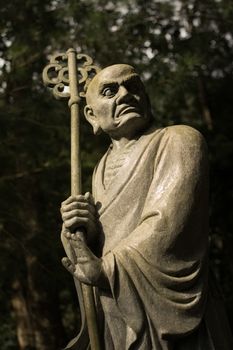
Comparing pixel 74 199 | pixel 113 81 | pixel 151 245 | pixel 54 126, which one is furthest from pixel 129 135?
pixel 54 126

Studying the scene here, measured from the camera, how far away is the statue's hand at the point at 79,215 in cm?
387

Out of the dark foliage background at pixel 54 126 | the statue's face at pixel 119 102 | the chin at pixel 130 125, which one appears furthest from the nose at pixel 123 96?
the dark foliage background at pixel 54 126

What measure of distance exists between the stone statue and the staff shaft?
0.26 feet

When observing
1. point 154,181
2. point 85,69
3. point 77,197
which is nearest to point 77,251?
point 77,197

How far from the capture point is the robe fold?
3.59 m

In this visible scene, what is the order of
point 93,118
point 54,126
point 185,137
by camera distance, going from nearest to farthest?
1. point 185,137
2. point 93,118
3. point 54,126

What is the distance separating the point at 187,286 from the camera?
3623 millimetres

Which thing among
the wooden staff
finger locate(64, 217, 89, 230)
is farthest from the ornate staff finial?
finger locate(64, 217, 89, 230)

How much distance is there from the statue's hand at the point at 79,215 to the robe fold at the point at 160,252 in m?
0.08

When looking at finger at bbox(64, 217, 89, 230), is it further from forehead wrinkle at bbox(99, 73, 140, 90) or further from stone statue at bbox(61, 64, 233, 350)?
forehead wrinkle at bbox(99, 73, 140, 90)

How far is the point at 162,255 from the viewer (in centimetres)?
364

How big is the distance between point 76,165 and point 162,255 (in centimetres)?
88

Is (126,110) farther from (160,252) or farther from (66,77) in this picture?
(160,252)

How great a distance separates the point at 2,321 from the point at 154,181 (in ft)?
26.9
